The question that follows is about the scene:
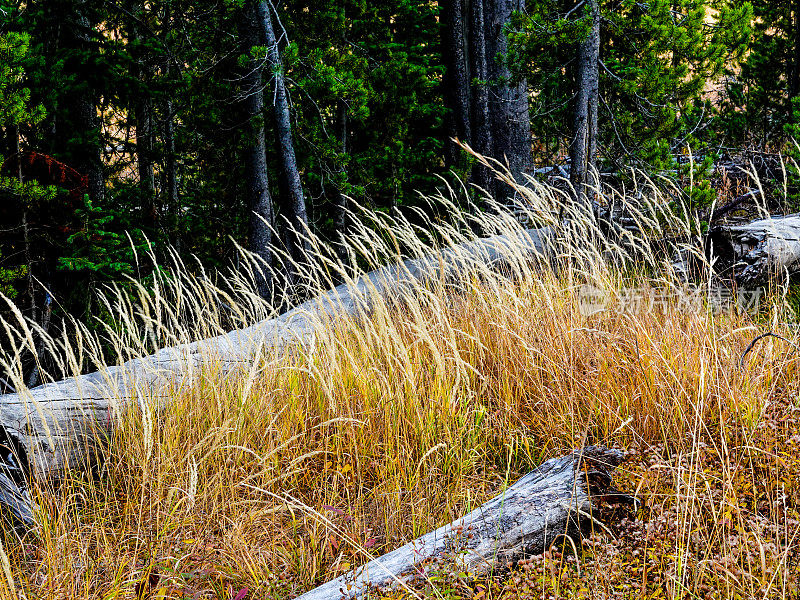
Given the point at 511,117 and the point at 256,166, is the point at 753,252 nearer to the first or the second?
the point at 511,117

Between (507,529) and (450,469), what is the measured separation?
0.61 meters

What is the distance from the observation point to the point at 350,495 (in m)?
2.87

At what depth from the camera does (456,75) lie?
11016 mm

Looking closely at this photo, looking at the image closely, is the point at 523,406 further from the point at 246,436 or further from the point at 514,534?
the point at 246,436

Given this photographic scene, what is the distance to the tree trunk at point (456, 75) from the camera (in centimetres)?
1092

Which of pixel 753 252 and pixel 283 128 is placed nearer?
pixel 753 252

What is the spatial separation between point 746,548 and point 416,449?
1.46 meters

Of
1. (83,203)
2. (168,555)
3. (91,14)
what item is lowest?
(168,555)

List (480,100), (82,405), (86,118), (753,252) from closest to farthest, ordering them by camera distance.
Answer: (82,405), (753,252), (86,118), (480,100)

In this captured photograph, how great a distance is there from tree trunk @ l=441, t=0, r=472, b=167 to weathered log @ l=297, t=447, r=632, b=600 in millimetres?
8785

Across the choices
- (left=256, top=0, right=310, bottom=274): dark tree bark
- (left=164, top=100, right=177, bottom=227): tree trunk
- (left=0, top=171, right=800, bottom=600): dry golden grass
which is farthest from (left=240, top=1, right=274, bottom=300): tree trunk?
(left=0, top=171, right=800, bottom=600): dry golden grass

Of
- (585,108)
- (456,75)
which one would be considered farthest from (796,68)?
(585,108)

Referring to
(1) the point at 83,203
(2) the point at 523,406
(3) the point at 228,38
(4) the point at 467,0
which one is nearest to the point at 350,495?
(2) the point at 523,406

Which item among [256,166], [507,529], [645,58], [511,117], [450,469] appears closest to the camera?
[507,529]
